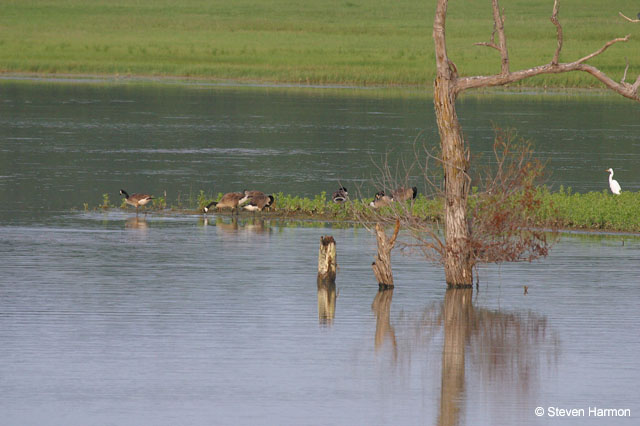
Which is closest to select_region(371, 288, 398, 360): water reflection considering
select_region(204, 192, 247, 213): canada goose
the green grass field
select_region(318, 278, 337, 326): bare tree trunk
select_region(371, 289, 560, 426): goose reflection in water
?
select_region(371, 289, 560, 426): goose reflection in water

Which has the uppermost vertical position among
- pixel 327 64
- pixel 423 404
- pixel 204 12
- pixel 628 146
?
pixel 204 12

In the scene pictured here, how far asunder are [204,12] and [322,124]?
85932 millimetres

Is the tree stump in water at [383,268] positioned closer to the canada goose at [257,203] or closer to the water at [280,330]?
the water at [280,330]

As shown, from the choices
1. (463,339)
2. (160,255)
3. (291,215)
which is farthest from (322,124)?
(463,339)

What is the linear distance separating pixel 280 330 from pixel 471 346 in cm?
230

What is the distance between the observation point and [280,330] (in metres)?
16.3

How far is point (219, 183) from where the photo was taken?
33.8 meters

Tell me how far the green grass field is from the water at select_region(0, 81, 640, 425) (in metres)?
58.9

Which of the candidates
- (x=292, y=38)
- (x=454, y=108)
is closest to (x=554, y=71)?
(x=454, y=108)

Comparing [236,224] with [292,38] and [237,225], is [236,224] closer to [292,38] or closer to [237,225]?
[237,225]

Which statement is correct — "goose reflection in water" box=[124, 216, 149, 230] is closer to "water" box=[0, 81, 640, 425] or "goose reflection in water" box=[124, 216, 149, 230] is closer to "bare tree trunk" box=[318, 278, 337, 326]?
"water" box=[0, 81, 640, 425]

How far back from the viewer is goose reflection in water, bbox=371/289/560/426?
13.5 m

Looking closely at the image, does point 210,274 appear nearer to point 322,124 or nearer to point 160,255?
point 160,255

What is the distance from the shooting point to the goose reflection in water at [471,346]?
532 inches
